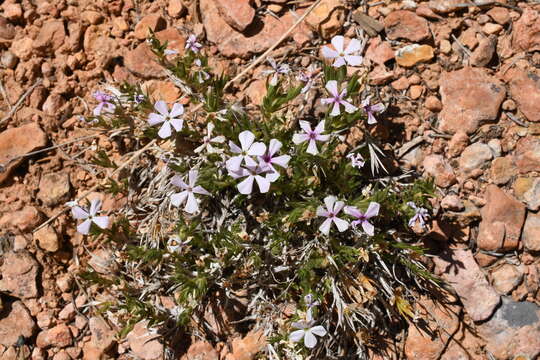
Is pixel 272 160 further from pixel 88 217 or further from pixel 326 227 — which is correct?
pixel 88 217

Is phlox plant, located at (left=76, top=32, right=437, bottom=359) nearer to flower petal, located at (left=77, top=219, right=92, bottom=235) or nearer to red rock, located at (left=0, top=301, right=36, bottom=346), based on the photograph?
flower petal, located at (left=77, top=219, right=92, bottom=235)

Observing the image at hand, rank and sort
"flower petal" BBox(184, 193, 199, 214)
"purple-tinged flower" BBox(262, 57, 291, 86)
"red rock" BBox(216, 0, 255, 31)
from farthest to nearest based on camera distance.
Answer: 1. "red rock" BBox(216, 0, 255, 31)
2. "purple-tinged flower" BBox(262, 57, 291, 86)
3. "flower petal" BBox(184, 193, 199, 214)

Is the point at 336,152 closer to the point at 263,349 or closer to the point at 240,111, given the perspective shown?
the point at 240,111

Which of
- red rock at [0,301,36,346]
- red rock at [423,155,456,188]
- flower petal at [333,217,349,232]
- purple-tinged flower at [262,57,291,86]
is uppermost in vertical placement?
purple-tinged flower at [262,57,291,86]

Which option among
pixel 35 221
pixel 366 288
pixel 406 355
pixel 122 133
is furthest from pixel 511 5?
pixel 35 221

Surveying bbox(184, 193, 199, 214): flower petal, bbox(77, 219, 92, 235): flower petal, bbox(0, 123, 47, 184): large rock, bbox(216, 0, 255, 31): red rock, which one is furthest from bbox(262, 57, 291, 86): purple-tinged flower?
bbox(0, 123, 47, 184): large rock

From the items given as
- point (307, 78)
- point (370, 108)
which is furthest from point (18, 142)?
point (370, 108)
